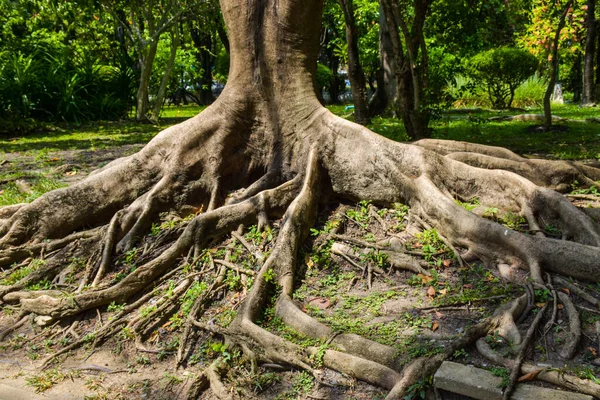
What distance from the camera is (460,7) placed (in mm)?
11992

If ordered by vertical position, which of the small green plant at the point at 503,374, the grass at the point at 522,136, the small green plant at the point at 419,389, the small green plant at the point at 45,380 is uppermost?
the grass at the point at 522,136

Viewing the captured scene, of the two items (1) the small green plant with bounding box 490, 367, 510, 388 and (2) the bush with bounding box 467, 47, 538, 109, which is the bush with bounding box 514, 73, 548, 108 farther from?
(1) the small green plant with bounding box 490, 367, 510, 388

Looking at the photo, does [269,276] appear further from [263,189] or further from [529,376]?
[529,376]

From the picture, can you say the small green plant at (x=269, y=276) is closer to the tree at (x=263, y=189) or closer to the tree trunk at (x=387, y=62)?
the tree at (x=263, y=189)

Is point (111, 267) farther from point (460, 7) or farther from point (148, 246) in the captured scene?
point (460, 7)

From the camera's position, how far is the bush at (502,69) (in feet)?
59.9

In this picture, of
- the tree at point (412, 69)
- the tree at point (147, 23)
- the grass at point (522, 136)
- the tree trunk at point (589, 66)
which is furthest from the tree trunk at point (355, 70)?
the tree trunk at point (589, 66)

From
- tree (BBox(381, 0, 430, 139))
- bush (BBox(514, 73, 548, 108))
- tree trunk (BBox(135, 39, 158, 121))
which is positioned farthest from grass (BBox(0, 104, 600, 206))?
bush (BBox(514, 73, 548, 108))

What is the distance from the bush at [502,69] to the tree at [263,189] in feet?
41.7

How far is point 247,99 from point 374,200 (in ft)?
5.78

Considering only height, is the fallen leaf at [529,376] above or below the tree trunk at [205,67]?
below

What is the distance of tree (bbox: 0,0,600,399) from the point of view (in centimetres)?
495

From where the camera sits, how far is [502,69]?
18.5 m

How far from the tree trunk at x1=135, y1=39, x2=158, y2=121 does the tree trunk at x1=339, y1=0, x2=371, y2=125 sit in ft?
23.5
